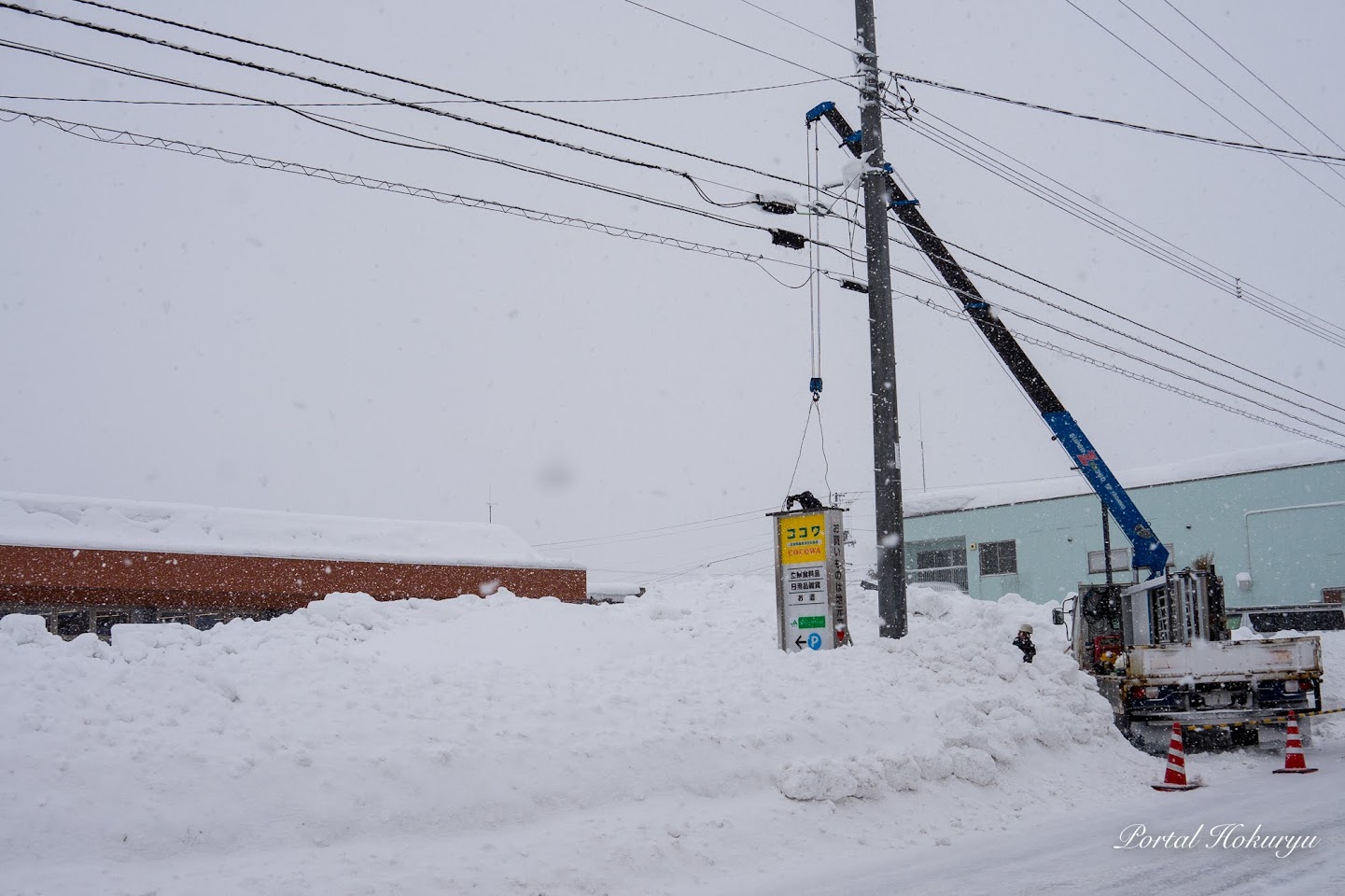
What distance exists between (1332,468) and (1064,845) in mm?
30620

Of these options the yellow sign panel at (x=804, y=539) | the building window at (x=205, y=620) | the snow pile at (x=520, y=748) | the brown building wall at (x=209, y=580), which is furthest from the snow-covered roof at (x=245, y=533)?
the yellow sign panel at (x=804, y=539)

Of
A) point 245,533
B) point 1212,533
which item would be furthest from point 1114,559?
point 245,533

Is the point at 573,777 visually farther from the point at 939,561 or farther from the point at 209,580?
the point at 939,561

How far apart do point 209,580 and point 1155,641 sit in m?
19.4

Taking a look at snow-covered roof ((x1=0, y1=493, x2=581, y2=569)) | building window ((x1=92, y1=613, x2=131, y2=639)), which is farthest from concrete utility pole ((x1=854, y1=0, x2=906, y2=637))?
building window ((x1=92, y1=613, x2=131, y2=639))

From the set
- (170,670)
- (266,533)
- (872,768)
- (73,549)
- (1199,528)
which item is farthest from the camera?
(1199,528)

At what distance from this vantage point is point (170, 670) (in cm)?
874

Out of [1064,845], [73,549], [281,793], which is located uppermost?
[73,549]

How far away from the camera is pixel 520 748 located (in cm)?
840

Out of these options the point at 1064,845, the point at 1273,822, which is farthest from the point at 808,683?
the point at 1273,822

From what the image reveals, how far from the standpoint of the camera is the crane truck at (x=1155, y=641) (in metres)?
13.4

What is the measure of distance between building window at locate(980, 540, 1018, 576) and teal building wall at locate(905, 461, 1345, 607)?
6 centimetres

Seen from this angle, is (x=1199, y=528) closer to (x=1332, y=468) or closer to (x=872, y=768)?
(x=1332, y=468)

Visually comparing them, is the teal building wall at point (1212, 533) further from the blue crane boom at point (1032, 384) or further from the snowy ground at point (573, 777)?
the snowy ground at point (573, 777)
